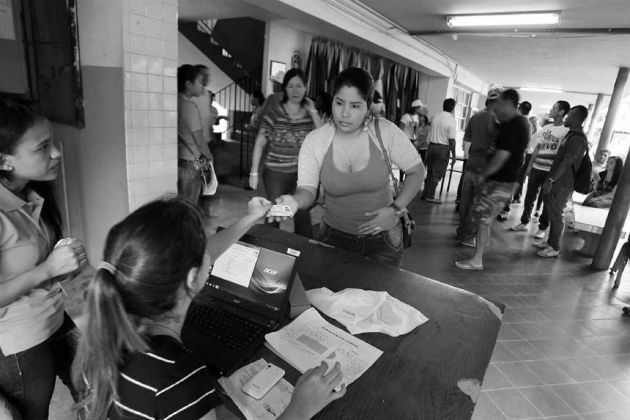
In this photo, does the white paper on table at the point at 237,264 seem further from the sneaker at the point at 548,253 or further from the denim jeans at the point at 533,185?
the denim jeans at the point at 533,185

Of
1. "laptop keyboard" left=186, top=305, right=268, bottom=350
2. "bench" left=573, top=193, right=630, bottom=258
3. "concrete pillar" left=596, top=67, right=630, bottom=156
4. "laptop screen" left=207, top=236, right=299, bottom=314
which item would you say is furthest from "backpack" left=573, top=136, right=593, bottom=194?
"concrete pillar" left=596, top=67, right=630, bottom=156

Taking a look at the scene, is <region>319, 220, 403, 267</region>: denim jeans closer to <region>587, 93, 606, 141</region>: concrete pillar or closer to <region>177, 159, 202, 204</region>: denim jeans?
<region>177, 159, 202, 204</region>: denim jeans

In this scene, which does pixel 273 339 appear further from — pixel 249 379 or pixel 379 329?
pixel 379 329

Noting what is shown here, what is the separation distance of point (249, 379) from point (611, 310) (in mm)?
3447

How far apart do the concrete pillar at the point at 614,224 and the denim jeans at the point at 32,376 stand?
15.2 feet

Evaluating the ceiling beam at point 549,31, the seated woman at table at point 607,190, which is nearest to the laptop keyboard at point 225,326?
the ceiling beam at point 549,31

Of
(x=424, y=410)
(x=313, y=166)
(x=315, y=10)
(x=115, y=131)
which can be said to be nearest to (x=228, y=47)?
(x=315, y=10)

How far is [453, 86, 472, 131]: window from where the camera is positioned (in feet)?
39.6

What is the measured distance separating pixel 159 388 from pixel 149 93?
87.9 inches

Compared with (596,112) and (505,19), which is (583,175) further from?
(596,112)

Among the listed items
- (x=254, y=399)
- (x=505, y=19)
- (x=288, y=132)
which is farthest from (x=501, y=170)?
(x=254, y=399)

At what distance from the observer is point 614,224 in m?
3.96

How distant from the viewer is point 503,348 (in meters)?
2.51

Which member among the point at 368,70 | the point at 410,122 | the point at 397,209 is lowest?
the point at 397,209
